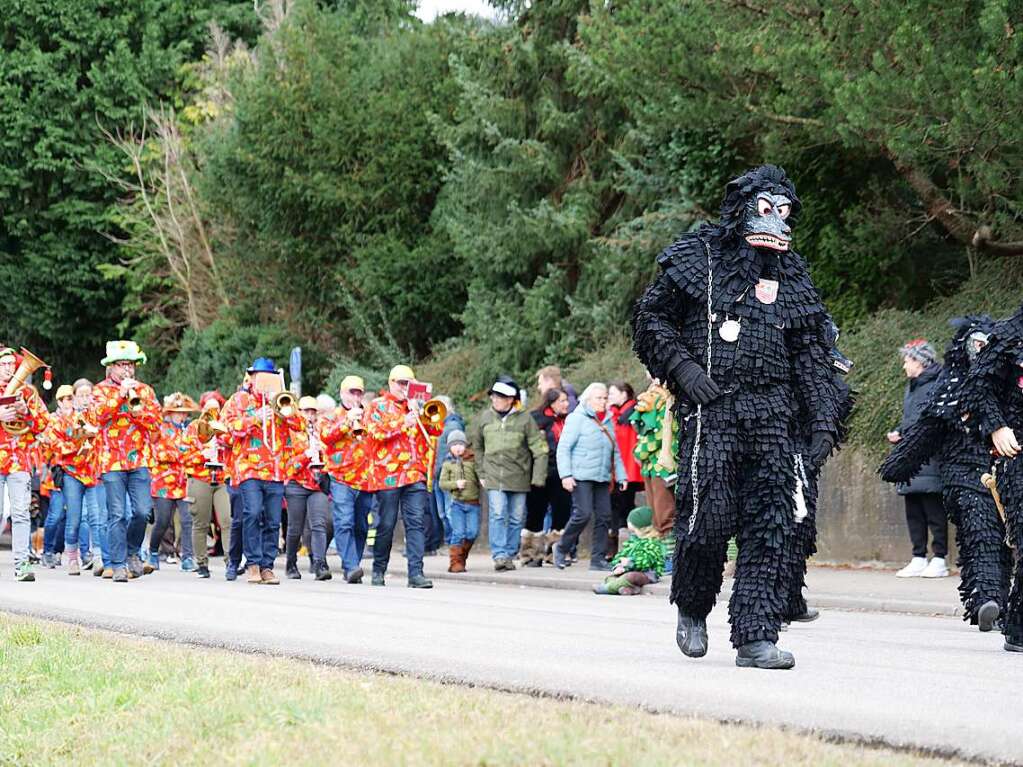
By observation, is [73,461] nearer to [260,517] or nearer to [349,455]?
[260,517]

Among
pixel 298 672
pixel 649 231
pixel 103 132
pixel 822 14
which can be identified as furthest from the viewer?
pixel 103 132

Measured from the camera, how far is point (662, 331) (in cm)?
907

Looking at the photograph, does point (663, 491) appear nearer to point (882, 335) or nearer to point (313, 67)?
point (882, 335)

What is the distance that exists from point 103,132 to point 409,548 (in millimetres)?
30988

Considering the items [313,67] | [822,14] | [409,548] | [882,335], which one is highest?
[313,67]

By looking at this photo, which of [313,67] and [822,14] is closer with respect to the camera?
[822,14]

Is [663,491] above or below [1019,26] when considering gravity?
below

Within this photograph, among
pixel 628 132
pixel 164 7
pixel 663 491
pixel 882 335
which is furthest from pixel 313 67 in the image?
pixel 663 491

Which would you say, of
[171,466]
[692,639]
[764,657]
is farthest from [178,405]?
[764,657]

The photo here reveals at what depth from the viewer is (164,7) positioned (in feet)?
156

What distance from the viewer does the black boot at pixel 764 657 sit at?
8812 millimetres

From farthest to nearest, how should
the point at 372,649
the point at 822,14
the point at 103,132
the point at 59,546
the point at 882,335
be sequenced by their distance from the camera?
the point at 103,132
the point at 59,546
the point at 882,335
the point at 822,14
the point at 372,649

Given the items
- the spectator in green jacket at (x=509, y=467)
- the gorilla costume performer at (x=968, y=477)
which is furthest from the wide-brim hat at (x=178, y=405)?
the gorilla costume performer at (x=968, y=477)

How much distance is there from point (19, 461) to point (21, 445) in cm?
17
